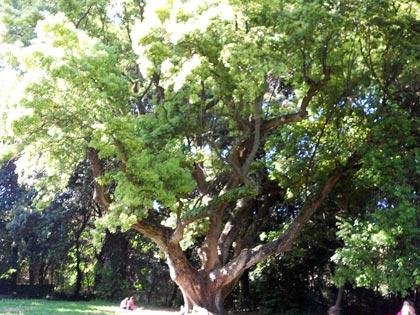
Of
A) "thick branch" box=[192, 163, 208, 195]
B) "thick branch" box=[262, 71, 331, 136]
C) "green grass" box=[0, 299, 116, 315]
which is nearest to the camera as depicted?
"thick branch" box=[262, 71, 331, 136]

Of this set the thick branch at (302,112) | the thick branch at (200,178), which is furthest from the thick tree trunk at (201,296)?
the thick branch at (302,112)

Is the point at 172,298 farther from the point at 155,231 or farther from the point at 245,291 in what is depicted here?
the point at 155,231

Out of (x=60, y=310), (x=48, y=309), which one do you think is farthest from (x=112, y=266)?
(x=60, y=310)

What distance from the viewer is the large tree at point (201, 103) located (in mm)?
11844

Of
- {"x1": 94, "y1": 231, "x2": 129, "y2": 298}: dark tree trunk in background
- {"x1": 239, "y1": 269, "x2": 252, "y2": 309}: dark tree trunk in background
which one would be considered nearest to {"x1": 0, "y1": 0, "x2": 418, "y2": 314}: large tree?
{"x1": 239, "y1": 269, "x2": 252, "y2": 309}: dark tree trunk in background

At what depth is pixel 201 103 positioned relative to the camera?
14.6 metres

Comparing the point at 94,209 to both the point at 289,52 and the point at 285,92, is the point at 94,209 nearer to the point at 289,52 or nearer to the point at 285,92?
the point at 285,92

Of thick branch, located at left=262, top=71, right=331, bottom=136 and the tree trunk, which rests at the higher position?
thick branch, located at left=262, top=71, right=331, bottom=136

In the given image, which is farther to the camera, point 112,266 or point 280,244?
point 112,266

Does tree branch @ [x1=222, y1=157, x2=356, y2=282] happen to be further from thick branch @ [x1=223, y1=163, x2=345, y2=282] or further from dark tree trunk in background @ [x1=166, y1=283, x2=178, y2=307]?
dark tree trunk in background @ [x1=166, y1=283, x2=178, y2=307]

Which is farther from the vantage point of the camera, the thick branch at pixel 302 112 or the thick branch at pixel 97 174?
the thick branch at pixel 97 174

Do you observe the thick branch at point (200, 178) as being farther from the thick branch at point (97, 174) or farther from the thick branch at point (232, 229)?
the thick branch at point (97, 174)

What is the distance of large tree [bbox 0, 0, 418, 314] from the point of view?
11.8 m

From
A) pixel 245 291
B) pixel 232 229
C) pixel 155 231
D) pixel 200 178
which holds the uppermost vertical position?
pixel 200 178
